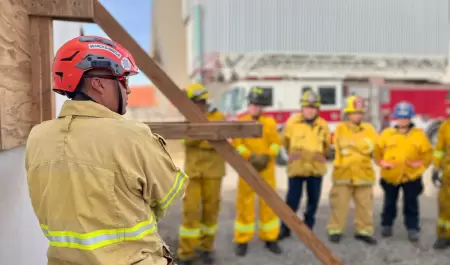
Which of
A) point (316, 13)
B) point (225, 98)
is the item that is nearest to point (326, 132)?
point (225, 98)

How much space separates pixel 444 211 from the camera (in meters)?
4.53

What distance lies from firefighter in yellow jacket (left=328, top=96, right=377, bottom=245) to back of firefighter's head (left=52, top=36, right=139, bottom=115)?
370cm

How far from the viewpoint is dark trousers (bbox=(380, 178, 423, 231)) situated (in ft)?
15.8

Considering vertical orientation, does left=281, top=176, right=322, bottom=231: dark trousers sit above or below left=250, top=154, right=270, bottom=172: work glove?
below

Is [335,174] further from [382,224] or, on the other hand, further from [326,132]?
[382,224]

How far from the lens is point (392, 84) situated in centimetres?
1093

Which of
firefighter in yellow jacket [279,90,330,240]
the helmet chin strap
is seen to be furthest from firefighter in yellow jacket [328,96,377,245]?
the helmet chin strap

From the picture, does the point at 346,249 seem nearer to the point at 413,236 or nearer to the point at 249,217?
the point at 413,236

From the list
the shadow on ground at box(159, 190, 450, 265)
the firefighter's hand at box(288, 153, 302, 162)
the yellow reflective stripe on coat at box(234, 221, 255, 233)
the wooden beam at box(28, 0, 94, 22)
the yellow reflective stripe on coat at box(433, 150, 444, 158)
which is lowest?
the shadow on ground at box(159, 190, 450, 265)

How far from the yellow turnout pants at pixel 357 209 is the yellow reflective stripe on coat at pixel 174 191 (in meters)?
3.56

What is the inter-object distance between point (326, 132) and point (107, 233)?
3702mm

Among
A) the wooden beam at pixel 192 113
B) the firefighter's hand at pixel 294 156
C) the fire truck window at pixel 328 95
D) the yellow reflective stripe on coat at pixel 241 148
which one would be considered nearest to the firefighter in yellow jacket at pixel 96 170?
the wooden beam at pixel 192 113

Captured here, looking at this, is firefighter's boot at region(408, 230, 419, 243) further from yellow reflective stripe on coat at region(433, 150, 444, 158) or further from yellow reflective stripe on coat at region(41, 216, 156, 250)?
yellow reflective stripe on coat at region(41, 216, 156, 250)

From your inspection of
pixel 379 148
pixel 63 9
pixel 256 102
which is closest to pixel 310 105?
pixel 256 102
